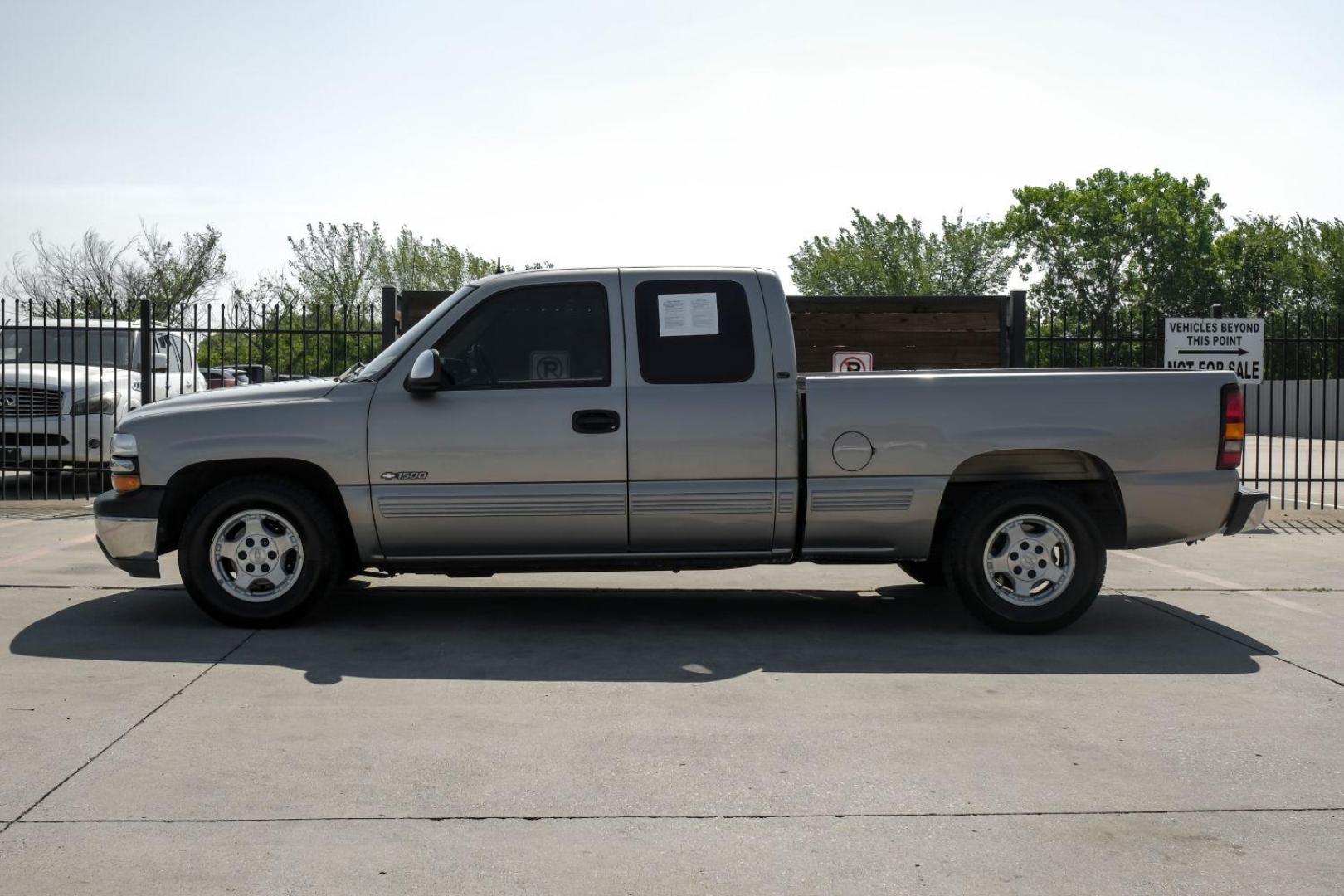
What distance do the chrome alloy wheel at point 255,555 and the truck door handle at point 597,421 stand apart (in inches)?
65.1

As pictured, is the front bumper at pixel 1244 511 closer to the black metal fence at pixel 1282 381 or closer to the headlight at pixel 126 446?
the black metal fence at pixel 1282 381

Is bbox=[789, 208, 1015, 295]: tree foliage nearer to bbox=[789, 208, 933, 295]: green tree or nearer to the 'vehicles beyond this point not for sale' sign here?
bbox=[789, 208, 933, 295]: green tree

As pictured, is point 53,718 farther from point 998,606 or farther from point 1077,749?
point 998,606

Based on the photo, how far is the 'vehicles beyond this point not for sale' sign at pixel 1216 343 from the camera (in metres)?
13.4

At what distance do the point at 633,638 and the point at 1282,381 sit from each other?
845 inches

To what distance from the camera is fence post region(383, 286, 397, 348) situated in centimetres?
1242

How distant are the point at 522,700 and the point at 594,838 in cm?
175

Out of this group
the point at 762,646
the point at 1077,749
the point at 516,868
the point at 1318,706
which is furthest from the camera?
the point at 762,646

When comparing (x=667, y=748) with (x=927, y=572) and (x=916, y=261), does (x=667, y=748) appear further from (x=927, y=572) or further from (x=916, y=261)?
(x=916, y=261)

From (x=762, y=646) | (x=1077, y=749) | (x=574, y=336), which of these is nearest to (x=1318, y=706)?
(x=1077, y=749)

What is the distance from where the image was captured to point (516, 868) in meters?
3.81

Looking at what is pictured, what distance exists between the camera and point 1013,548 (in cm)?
730

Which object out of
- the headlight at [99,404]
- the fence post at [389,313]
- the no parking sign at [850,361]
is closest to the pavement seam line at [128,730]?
the fence post at [389,313]

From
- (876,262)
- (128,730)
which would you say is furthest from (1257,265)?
(128,730)
